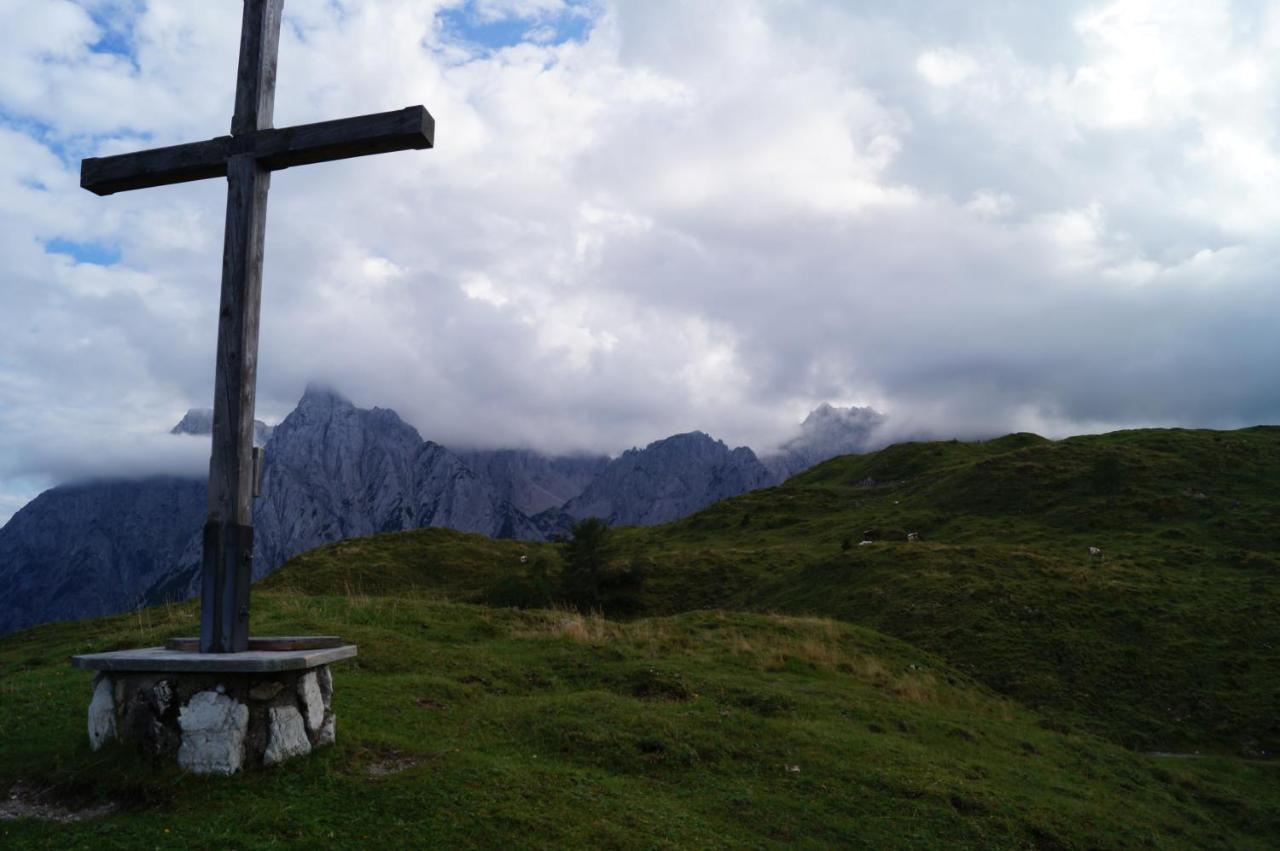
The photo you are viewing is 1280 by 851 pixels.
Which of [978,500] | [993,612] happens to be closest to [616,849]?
[993,612]

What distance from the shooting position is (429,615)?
2158 centimetres

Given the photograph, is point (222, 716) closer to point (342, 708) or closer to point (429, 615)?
point (342, 708)

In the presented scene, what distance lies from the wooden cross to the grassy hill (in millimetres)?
2119

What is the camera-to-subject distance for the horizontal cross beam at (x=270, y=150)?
8.94m

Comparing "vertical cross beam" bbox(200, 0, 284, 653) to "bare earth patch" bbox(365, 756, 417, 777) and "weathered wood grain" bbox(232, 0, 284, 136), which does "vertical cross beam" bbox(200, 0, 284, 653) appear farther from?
"bare earth patch" bbox(365, 756, 417, 777)

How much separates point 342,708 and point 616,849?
5.73 meters

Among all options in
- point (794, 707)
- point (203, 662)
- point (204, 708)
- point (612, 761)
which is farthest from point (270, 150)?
point (794, 707)

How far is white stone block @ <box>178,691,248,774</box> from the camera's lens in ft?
26.1

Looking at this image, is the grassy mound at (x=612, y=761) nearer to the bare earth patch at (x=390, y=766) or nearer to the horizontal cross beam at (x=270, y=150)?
the bare earth patch at (x=390, y=766)

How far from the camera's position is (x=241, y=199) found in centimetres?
941

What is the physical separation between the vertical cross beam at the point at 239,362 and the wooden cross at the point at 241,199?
0.01 m

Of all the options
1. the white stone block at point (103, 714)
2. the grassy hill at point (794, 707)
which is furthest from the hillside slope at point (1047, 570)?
the white stone block at point (103, 714)

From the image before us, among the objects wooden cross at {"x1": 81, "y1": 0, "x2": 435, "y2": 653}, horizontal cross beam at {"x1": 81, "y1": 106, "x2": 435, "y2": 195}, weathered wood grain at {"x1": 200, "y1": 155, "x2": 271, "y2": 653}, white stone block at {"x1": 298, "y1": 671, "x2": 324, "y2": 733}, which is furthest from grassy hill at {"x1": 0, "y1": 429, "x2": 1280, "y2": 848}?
horizontal cross beam at {"x1": 81, "y1": 106, "x2": 435, "y2": 195}

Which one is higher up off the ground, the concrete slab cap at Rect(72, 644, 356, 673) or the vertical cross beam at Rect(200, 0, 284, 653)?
the vertical cross beam at Rect(200, 0, 284, 653)
